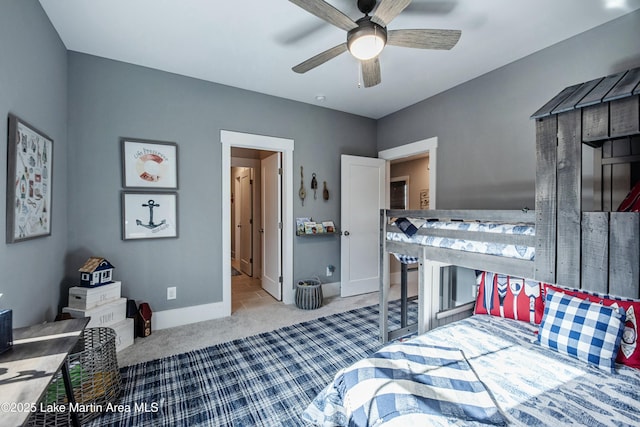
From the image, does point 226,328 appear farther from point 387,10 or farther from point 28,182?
point 387,10

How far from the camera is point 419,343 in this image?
158cm

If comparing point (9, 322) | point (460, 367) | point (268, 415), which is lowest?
point (268, 415)

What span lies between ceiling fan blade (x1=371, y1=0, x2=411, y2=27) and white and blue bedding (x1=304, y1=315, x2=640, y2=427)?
74.6 inches

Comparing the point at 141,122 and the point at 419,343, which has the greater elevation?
the point at 141,122

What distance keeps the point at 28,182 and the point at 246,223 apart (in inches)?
146

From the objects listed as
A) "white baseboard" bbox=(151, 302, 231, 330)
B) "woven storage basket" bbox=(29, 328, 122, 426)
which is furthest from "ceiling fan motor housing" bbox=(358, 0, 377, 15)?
"white baseboard" bbox=(151, 302, 231, 330)

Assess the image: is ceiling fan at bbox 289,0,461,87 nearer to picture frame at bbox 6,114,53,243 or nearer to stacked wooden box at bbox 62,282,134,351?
picture frame at bbox 6,114,53,243

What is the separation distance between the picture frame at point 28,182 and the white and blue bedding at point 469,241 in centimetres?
250

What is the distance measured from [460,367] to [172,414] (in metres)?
1.68

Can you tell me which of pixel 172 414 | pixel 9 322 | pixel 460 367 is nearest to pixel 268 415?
pixel 172 414

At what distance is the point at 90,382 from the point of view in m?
1.65

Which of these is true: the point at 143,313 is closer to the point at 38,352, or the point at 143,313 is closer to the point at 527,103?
the point at 38,352

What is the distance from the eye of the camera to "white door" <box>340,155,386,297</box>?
3.84 m

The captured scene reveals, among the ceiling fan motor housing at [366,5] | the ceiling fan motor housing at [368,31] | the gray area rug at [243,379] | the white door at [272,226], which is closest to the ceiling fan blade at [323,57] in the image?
the ceiling fan motor housing at [368,31]
